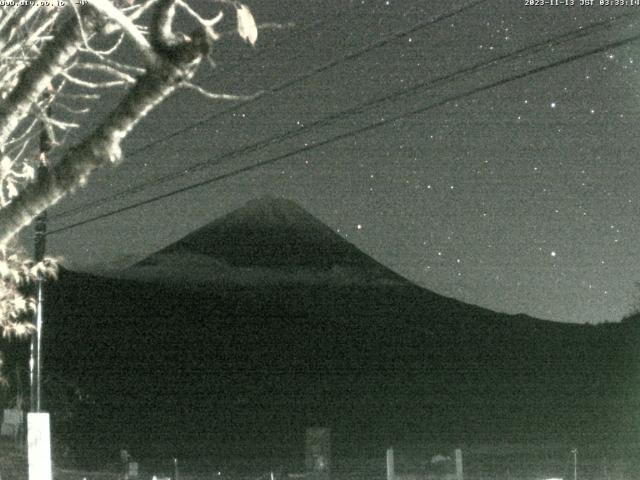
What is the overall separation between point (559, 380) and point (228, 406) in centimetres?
1881

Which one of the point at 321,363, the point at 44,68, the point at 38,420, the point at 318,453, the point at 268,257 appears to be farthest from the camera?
the point at 268,257

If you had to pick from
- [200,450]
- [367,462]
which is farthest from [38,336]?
[200,450]

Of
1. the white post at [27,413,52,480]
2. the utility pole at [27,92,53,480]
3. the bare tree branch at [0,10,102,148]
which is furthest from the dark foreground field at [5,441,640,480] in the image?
the bare tree branch at [0,10,102,148]

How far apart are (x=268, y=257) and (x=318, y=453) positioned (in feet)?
357

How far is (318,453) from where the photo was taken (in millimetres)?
26234

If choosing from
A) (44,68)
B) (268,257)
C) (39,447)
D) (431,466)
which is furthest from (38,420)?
(268,257)

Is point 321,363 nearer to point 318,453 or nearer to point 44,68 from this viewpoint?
point 318,453

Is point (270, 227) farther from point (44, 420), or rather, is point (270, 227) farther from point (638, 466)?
point (44, 420)

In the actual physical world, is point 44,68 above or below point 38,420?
above

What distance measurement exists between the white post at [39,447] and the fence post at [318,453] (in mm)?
9701

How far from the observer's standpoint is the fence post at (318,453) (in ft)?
83.2

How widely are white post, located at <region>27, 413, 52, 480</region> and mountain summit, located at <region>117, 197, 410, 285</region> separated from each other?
10274 centimetres

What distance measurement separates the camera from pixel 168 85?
4477 mm

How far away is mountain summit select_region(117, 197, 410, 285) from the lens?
125 metres
